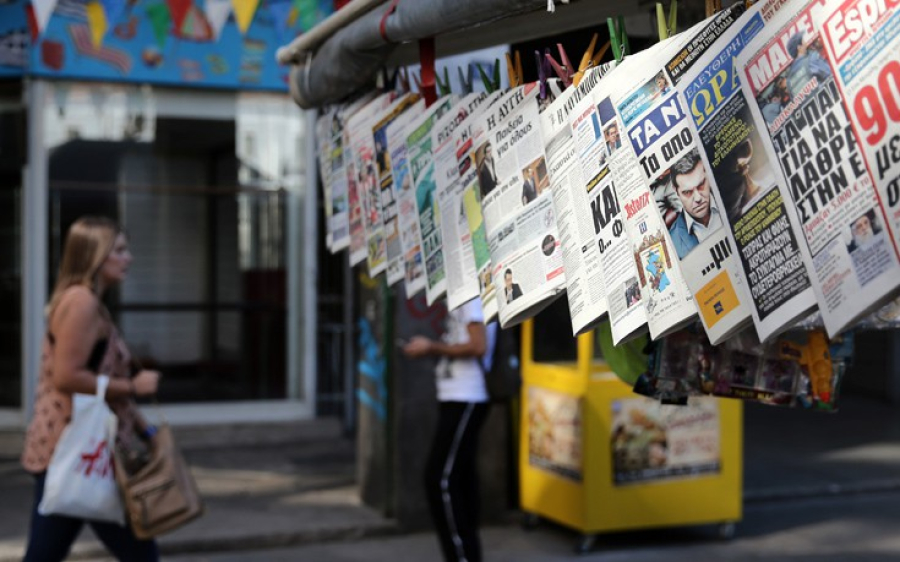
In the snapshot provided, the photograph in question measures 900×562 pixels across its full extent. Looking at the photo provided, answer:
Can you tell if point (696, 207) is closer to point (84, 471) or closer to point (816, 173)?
point (816, 173)

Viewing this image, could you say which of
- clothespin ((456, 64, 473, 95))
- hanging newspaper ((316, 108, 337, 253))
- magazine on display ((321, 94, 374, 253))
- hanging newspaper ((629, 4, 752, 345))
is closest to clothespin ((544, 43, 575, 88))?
hanging newspaper ((629, 4, 752, 345))

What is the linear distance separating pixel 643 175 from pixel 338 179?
1.42 metres

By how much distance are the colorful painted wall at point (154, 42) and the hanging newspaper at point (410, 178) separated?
7.47 m

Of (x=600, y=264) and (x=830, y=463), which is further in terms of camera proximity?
(x=830, y=463)

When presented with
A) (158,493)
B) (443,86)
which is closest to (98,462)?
(158,493)

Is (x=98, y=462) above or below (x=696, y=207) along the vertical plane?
below

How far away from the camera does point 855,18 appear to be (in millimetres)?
1567

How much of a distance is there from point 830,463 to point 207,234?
5477 mm

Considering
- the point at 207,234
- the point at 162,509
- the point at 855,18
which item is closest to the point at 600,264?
the point at 855,18

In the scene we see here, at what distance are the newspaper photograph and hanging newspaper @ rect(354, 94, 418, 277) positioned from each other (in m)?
0.98

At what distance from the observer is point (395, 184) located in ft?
9.02

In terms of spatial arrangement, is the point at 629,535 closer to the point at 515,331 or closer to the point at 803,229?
the point at 515,331

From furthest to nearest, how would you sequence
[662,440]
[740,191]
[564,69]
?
1. [662,440]
2. [564,69]
3. [740,191]

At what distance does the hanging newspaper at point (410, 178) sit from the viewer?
2609 mm
